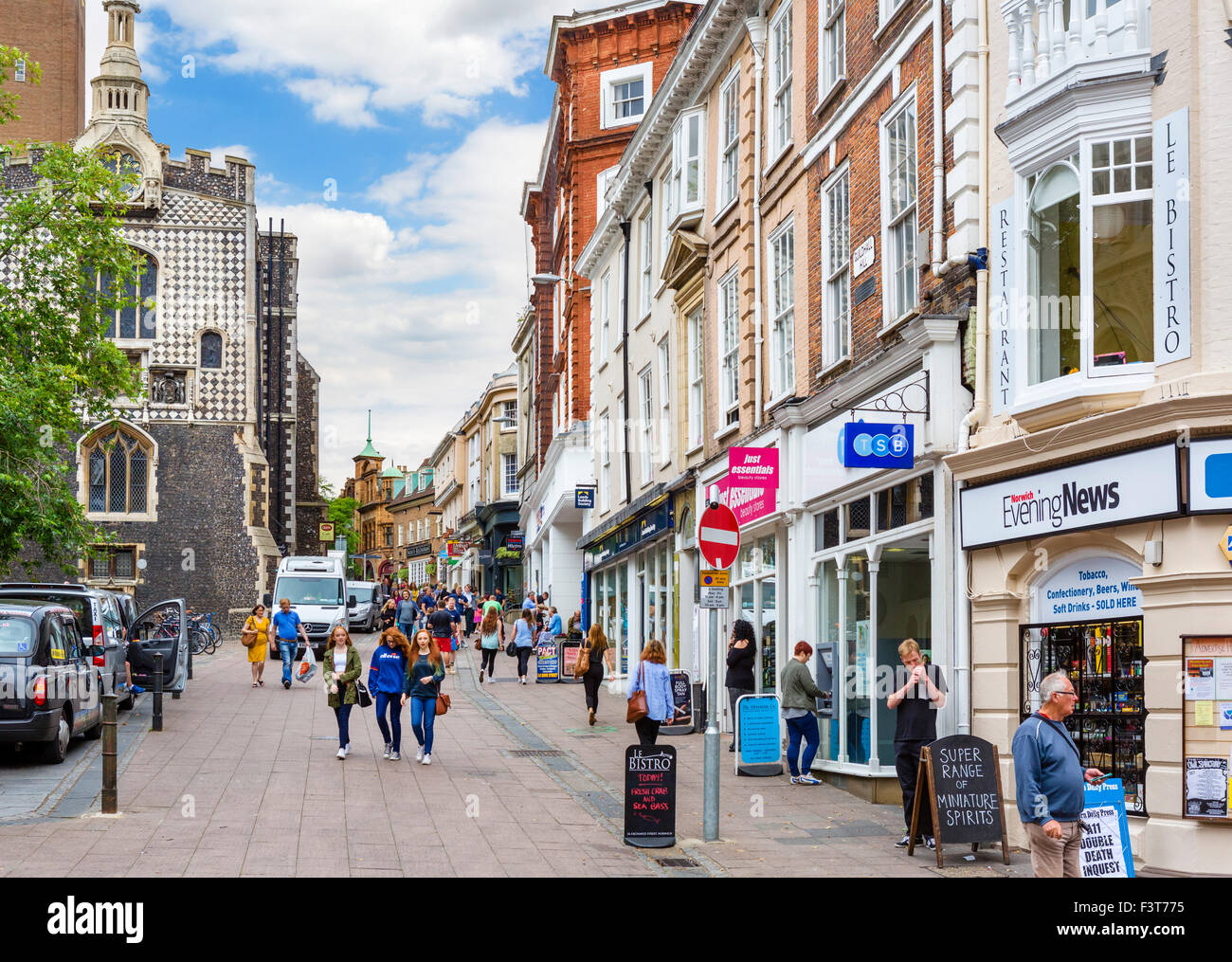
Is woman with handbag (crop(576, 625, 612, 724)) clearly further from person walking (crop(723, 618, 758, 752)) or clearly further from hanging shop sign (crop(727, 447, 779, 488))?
hanging shop sign (crop(727, 447, 779, 488))

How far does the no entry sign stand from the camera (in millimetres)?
12219

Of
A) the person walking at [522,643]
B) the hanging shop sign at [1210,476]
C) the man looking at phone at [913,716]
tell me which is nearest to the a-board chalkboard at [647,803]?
the man looking at phone at [913,716]

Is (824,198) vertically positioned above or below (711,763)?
above

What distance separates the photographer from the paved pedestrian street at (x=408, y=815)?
10.5 m

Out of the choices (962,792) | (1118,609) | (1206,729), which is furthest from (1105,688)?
(962,792)

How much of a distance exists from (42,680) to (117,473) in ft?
119

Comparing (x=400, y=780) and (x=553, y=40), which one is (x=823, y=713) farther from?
(x=553, y=40)

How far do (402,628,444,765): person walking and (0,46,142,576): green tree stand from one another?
28.4 feet

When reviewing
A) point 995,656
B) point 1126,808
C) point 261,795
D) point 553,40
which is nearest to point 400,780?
point 261,795

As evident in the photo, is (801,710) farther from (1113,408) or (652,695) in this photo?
(1113,408)

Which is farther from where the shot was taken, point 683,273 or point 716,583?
point 683,273

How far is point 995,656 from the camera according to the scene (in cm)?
1198

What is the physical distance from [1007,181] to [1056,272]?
110cm

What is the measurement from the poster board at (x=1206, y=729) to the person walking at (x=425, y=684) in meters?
9.19
